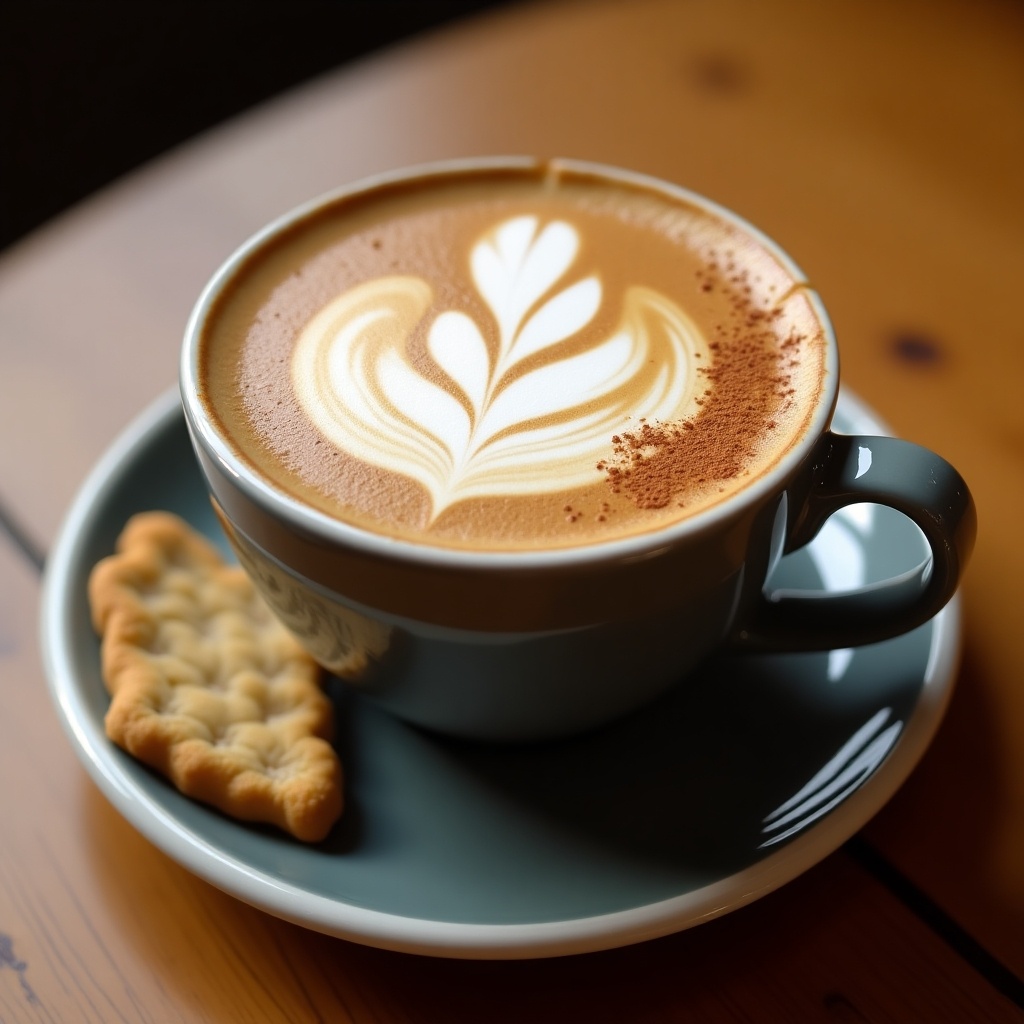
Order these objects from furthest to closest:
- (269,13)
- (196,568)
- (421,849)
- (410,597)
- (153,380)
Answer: (269,13), (153,380), (196,568), (421,849), (410,597)

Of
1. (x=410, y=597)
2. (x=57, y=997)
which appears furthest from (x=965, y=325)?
(x=57, y=997)

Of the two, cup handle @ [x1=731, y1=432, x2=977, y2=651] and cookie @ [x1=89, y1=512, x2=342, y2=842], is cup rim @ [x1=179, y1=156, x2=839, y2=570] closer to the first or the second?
cup handle @ [x1=731, y1=432, x2=977, y2=651]

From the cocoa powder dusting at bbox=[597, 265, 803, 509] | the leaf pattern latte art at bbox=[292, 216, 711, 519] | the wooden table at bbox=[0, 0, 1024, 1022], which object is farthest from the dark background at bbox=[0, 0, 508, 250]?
the cocoa powder dusting at bbox=[597, 265, 803, 509]

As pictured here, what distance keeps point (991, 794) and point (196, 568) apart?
791 millimetres

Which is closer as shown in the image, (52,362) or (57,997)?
(57,997)

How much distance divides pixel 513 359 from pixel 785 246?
687mm

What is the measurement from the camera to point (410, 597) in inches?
33.2

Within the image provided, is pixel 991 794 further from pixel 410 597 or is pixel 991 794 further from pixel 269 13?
pixel 269 13

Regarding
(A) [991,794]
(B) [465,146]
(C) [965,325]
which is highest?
(B) [465,146]

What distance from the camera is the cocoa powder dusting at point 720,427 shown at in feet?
3.00

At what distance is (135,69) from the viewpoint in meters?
3.08

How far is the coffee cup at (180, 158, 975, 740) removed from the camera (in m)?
0.86

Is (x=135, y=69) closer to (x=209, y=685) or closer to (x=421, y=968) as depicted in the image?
(x=209, y=685)

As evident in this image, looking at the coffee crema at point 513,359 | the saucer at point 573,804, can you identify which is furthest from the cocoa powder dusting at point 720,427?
the saucer at point 573,804
